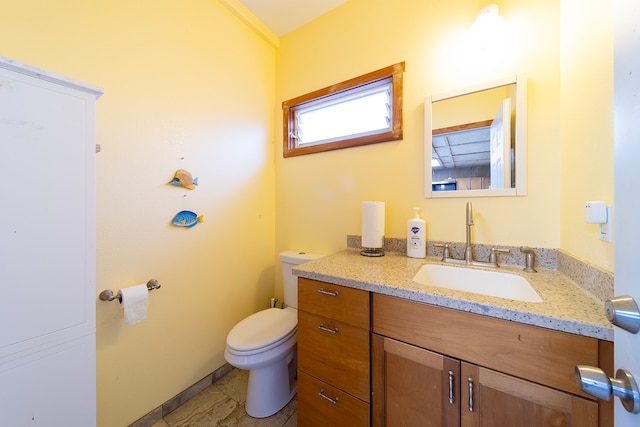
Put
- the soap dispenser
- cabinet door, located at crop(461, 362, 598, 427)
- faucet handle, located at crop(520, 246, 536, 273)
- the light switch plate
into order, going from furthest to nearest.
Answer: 1. the soap dispenser
2. faucet handle, located at crop(520, 246, 536, 273)
3. the light switch plate
4. cabinet door, located at crop(461, 362, 598, 427)

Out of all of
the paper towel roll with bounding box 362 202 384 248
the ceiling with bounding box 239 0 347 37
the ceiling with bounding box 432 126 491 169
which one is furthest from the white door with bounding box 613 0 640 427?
the ceiling with bounding box 239 0 347 37

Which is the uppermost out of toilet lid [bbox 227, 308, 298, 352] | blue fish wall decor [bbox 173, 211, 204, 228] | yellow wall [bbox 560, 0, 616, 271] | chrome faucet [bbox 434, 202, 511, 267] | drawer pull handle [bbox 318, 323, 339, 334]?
yellow wall [bbox 560, 0, 616, 271]

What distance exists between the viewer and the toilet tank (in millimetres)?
1564

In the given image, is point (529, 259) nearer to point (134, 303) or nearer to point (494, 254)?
point (494, 254)

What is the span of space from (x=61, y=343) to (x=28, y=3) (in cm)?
127

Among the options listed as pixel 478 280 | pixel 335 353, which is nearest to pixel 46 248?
pixel 335 353

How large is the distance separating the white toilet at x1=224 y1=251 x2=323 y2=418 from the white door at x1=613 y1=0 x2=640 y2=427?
1196mm

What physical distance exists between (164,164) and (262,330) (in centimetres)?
111

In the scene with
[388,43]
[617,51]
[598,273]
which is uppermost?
A: [388,43]

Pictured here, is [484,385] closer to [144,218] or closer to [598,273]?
[598,273]

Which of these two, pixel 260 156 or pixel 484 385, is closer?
pixel 484 385

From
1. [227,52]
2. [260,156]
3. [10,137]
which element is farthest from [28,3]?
[260,156]

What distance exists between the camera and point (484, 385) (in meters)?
0.67

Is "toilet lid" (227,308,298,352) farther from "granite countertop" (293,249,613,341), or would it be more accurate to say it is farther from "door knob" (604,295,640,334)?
"door knob" (604,295,640,334)
